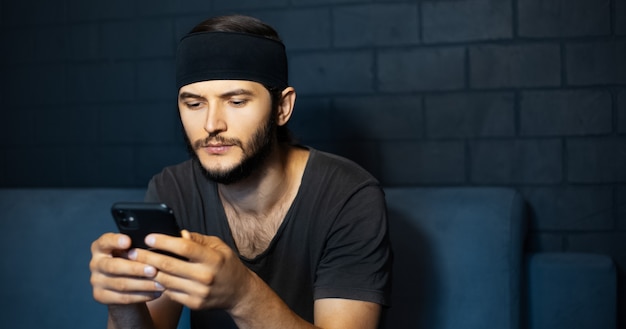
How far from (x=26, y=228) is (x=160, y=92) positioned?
2.30ft

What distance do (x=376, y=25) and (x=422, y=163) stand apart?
1.60ft

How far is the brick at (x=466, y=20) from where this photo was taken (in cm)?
225

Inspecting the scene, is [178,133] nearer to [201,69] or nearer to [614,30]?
[201,69]

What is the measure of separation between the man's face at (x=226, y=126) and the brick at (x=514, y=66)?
0.90 m

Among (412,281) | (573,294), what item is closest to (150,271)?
(412,281)

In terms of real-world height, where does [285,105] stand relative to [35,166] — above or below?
above

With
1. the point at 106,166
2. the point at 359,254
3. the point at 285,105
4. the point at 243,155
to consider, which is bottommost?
the point at 359,254

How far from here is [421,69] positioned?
2.33m

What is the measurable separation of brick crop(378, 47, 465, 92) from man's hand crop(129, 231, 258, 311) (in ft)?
4.15

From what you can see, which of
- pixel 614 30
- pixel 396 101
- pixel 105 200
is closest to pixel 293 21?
pixel 396 101

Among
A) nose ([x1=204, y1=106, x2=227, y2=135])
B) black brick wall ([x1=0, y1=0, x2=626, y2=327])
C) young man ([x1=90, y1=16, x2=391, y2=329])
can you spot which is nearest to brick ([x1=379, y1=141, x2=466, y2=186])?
black brick wall ([x1=0, y1=0, x2=626, y2=327])

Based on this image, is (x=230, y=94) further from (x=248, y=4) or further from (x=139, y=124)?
(x=139, y=124)

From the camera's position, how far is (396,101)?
236 centimetres

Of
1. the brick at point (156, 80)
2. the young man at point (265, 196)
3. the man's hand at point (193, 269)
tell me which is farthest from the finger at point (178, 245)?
the brick at point (156, 80)
